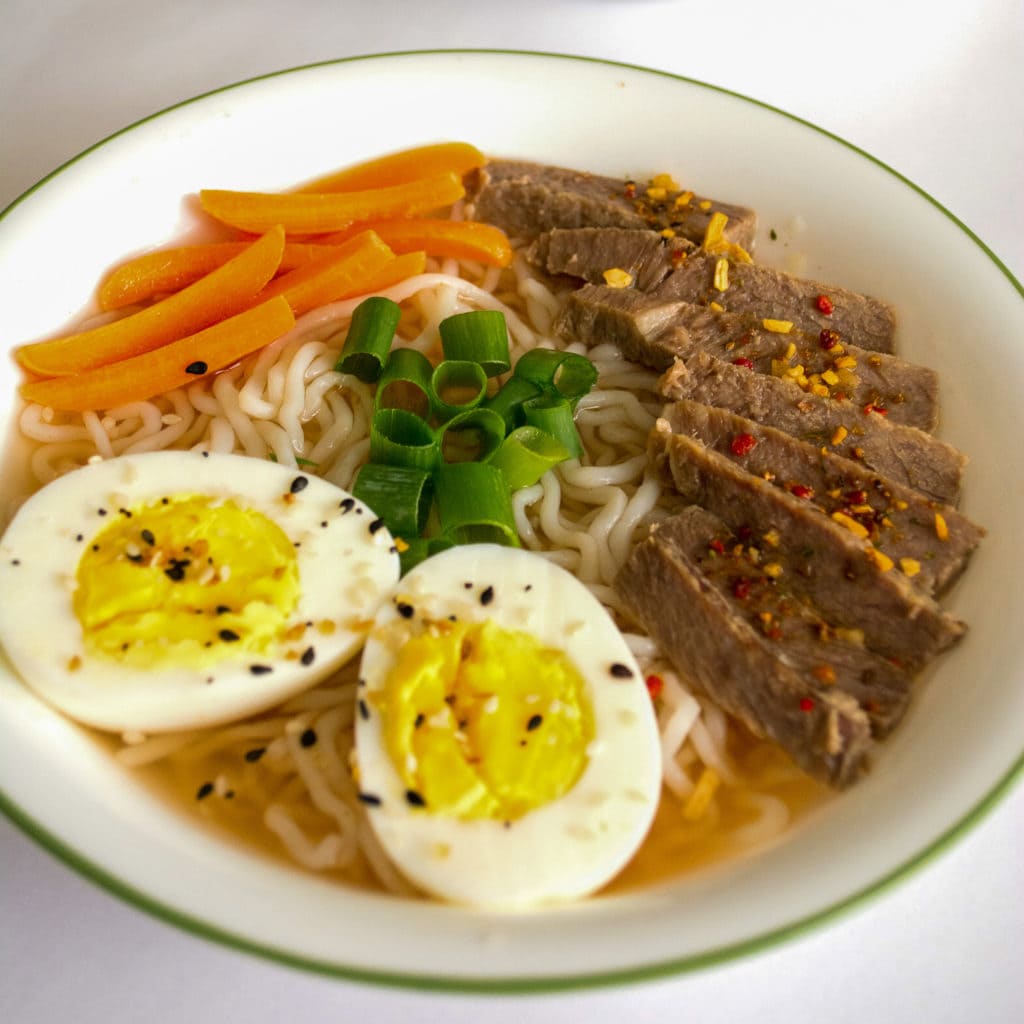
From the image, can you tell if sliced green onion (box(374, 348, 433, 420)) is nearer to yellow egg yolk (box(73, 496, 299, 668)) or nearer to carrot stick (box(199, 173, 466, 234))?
carrot stick (box(199, 173, 466, 234))

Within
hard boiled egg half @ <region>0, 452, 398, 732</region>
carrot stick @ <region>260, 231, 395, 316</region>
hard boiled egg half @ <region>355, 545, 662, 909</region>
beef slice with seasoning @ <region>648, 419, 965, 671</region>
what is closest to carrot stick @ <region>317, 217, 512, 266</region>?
carrot stick @ <region>260, 231, 395, 316</region>

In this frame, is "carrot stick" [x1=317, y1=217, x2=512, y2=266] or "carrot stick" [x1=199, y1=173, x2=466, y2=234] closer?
"carrot stick" [x1=199, y1=173, x2=466, y2=234]

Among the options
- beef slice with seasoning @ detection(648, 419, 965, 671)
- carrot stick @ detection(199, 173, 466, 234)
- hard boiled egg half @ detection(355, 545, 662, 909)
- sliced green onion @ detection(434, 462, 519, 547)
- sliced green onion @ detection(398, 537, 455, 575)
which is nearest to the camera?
hard boiled egg half @ detection(355, 545, 662, 909)

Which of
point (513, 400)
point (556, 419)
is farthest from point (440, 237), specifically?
point (556, 419)

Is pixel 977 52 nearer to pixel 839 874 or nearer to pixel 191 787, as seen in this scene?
pixel 839 874

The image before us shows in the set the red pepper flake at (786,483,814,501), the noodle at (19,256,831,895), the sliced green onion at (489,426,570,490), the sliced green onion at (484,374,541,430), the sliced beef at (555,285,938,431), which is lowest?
the noodle at (19,256,831,895)

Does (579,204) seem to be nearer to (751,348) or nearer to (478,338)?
(478,338)

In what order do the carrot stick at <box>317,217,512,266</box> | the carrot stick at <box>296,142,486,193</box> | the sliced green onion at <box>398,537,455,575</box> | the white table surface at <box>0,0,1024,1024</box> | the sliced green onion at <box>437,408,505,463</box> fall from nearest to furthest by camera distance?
the white table surface at <box>0,0,1024,1024</box>
the sliced green onion at <box>398,537,455,575</box>
the sliced green onion at <box>437,408,505,463</box>
the carrot stick at <box>317,217,512,266</box>
the carrot stick at <box>296,142,486,193</box>
